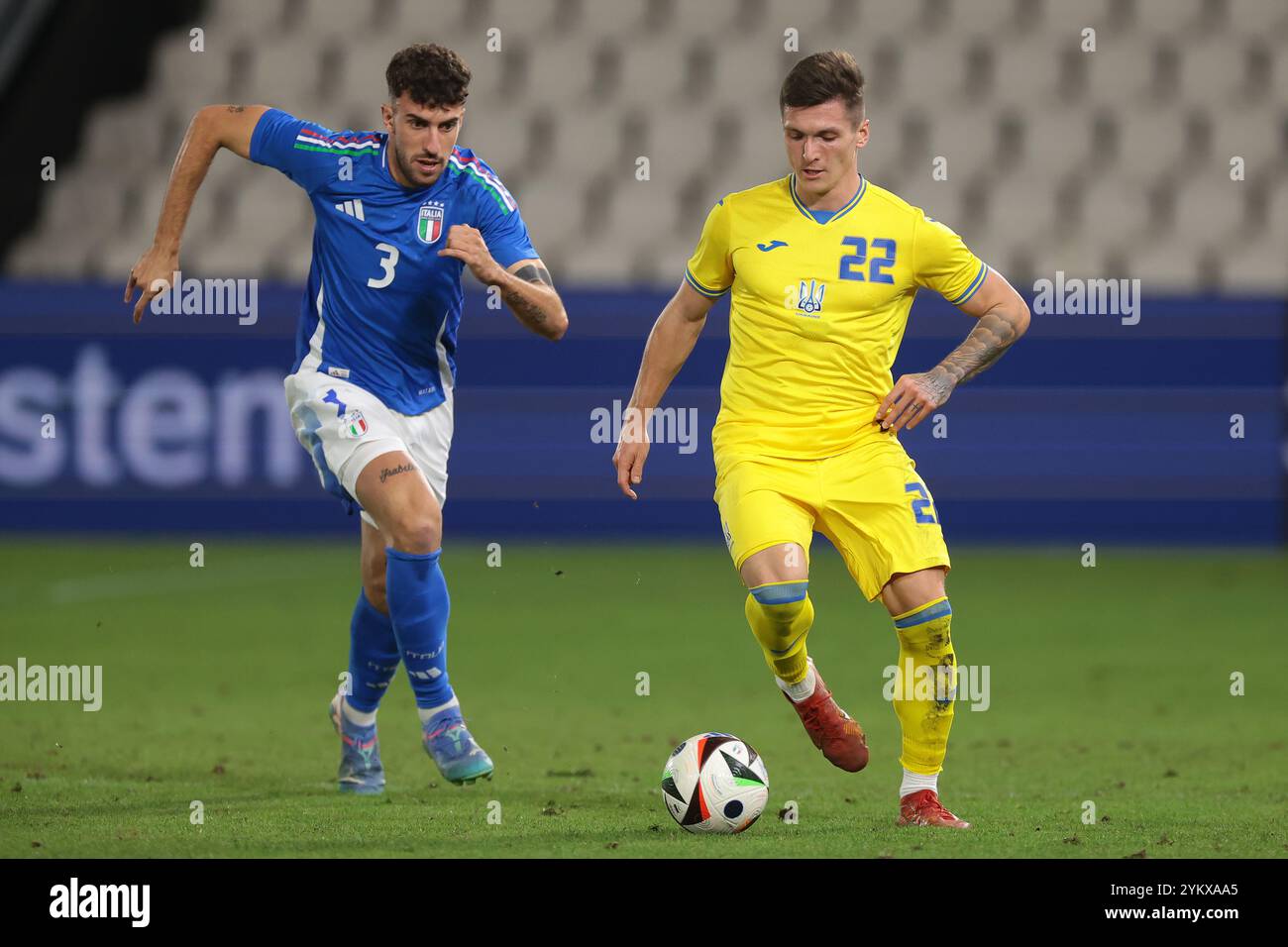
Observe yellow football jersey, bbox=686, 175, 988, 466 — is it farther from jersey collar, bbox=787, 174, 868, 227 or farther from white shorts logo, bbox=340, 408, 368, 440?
white shorts logo, bbox=340, 408, 368, 440

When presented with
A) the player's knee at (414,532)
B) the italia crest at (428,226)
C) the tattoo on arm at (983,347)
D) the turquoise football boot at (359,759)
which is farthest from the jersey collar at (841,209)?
the turquoise football boot at (359,759)

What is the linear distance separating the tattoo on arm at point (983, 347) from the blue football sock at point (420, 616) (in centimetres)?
165

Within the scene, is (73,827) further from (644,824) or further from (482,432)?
(482,432)

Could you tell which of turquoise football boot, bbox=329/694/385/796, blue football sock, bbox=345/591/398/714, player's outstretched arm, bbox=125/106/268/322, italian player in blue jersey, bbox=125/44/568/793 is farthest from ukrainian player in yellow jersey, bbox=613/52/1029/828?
player's outstretched arm, bbox=125/106/268/322

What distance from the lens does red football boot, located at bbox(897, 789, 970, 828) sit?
5391mm

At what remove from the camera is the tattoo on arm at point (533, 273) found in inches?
228

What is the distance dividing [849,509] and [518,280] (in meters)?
1.19

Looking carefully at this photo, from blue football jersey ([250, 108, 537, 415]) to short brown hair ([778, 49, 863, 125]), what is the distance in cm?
98

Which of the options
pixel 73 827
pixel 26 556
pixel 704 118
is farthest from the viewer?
pixel 704 118

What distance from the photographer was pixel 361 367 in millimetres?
6086

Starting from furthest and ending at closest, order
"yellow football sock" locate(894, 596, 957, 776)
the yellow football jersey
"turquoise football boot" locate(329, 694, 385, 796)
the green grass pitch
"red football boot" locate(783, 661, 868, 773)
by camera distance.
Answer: "turquoise football boot" locate(329, 694, 385, 796) → "red football boot" locate(783, 661, 868, 773) → the yellow football jersey → "yellow football sock" locate(894, 596, 957, 776) → the green grass pitch

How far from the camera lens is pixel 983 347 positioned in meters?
5.77
